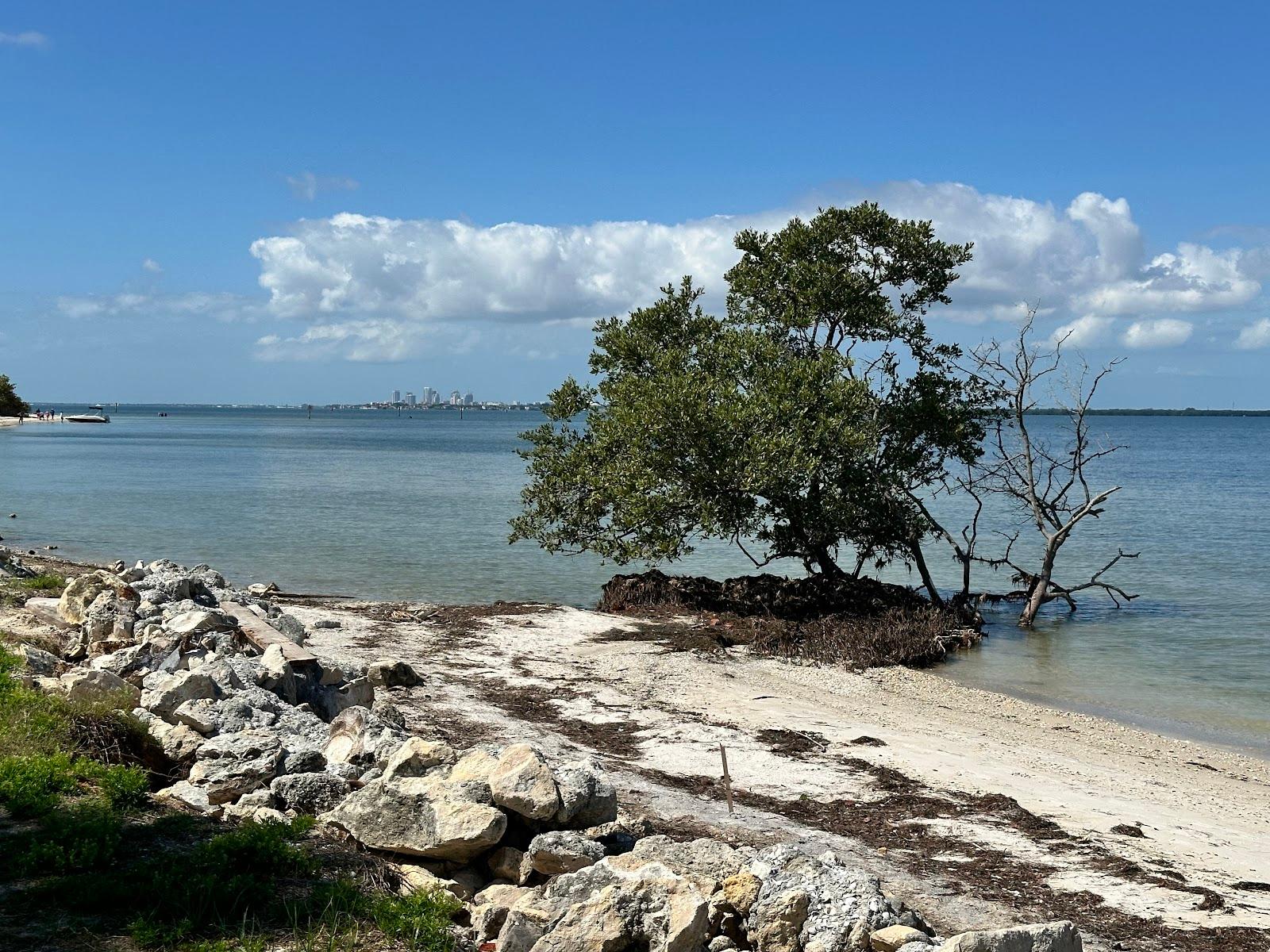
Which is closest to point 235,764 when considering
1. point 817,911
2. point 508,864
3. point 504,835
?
point 504,835

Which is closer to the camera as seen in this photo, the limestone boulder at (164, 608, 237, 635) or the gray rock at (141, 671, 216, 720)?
the gray rock at (141, 671, 216, 720)

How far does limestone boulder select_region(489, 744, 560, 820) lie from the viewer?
7.28 metres

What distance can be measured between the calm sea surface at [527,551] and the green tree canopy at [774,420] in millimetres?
3692

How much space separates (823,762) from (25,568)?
17.1 metres

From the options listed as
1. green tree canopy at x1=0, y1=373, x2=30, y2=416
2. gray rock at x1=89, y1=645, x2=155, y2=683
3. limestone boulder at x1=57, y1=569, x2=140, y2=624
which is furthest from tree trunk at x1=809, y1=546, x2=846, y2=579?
green tree canopy at x1=0, y1=373, x2=30, y2=416

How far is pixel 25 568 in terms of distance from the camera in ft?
68.0

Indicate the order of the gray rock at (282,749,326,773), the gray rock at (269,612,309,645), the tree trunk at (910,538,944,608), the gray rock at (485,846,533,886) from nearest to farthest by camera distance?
the gray rock at (485,846,533,886) → the gray rock at (282,749,326,773) → the gray rock at (269,612,309,645) → the tree trunk at (910,538,944,608)

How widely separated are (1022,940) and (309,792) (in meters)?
5.07

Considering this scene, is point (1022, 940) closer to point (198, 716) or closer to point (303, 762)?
point (303, 762)

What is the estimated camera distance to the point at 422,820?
278 inches

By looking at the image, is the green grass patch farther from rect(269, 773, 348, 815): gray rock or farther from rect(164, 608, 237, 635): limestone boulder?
rect(269, 773, 348, 815): gray rock

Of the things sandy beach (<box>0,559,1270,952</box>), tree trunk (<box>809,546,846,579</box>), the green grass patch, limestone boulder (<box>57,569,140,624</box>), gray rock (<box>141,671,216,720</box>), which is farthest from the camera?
tree trunk (<box>809,546,846,579</box>)

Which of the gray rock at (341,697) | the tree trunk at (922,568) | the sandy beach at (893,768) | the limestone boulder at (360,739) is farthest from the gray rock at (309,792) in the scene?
the tree trunk at (922,568)

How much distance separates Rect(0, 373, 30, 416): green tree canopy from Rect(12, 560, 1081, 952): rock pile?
5135 inches
